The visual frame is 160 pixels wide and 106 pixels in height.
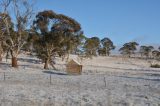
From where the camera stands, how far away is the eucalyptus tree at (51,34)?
5834 centimetres

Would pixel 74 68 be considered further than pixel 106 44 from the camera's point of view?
No

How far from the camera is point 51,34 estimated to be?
58.3 m

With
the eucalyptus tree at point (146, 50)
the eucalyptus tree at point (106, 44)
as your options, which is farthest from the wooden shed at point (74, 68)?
the eucalyptus tree at point (146, 50)

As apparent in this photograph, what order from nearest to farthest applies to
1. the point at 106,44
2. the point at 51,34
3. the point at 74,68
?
the point at 74,68 → the point at 51,34 → the point at 106,44

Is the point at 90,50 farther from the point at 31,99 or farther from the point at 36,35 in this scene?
the point at 31,99

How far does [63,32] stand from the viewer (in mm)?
58875

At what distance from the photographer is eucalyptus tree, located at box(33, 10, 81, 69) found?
5834 centimetres

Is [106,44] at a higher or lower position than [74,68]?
higher

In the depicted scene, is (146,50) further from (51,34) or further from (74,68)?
(74,68)

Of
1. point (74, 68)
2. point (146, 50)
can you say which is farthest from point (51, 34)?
point (146, 50)

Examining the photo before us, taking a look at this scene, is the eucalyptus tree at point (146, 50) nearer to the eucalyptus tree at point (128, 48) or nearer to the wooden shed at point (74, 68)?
the eucalyptus tree at point (128, 48)

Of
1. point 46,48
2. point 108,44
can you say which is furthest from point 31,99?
point 108,44

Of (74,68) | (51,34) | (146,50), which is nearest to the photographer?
(74,68)

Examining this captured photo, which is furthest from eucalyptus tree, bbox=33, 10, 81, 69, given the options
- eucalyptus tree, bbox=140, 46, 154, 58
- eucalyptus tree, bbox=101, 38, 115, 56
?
eucalyptus tree, bbox=140, 46, 154, 58
